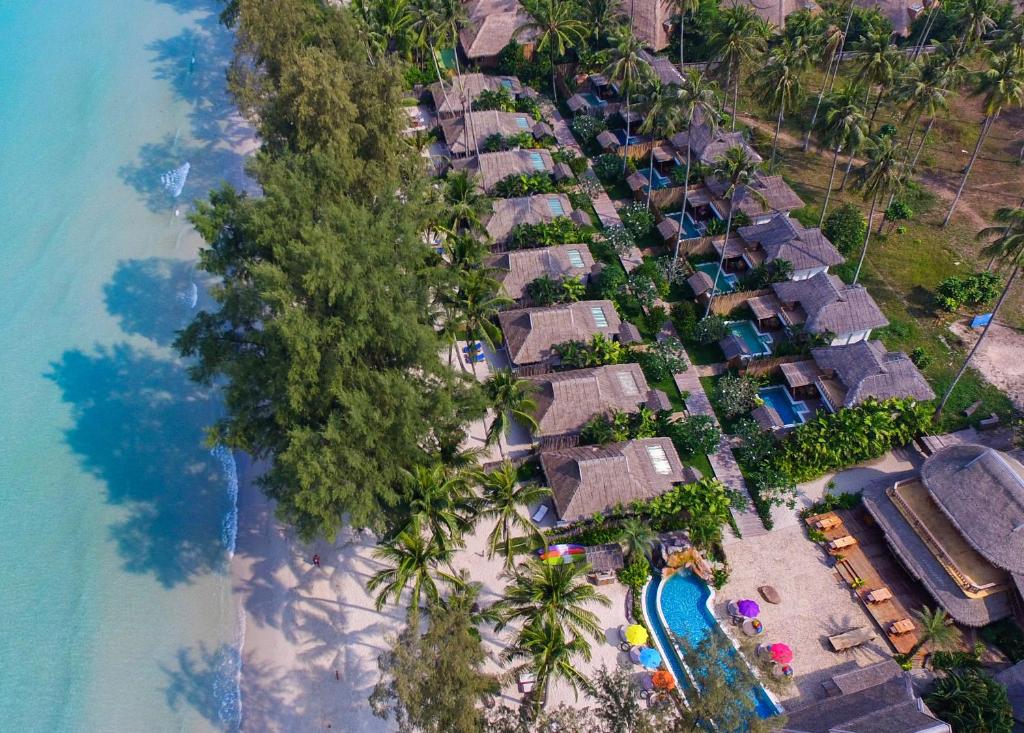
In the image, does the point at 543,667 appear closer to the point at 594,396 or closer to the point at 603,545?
the point at 603,545

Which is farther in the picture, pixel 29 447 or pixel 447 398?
pixel 29 447

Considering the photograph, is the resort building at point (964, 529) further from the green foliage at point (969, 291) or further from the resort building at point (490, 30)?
the resort building at point (490, 30)

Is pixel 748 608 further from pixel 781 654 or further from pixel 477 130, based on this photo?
pixel 477 130

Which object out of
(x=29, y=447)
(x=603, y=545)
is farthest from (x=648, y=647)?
(x=29, y=447)

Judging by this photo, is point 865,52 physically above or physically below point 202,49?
Result: above

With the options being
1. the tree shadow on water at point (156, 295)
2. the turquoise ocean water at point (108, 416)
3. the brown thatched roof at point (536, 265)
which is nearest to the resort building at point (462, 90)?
the turquoise ocean water at point (108, 416)
